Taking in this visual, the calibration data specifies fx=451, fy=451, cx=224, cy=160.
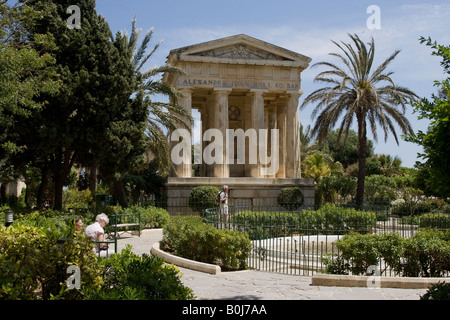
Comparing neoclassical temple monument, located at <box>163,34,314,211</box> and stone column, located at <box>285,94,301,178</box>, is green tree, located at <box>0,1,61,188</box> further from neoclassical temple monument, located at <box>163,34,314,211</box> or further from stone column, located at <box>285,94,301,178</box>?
stone column, located at <box>285,94,301,178</box>

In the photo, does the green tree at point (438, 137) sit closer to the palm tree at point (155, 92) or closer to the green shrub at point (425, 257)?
the green shrub at point (425, 257)

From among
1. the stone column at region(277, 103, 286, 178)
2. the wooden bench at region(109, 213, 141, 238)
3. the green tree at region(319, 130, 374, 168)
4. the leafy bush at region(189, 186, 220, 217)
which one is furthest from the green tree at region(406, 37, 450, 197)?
the green tree at region(319, 130, 374, 168)

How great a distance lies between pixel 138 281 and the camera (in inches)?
217

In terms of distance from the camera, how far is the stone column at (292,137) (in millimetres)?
26844

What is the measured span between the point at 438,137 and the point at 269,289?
3771 millimetres

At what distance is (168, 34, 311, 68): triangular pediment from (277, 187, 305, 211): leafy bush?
24.7 ft

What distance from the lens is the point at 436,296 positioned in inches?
196

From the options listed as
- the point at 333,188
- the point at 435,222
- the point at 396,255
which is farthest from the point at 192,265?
the point at 333,188

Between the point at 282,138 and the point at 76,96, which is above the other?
the point at 76,96

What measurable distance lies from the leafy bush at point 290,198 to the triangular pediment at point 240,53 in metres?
7.54

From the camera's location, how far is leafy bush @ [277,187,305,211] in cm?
2408

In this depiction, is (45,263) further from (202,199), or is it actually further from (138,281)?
(202,199)
